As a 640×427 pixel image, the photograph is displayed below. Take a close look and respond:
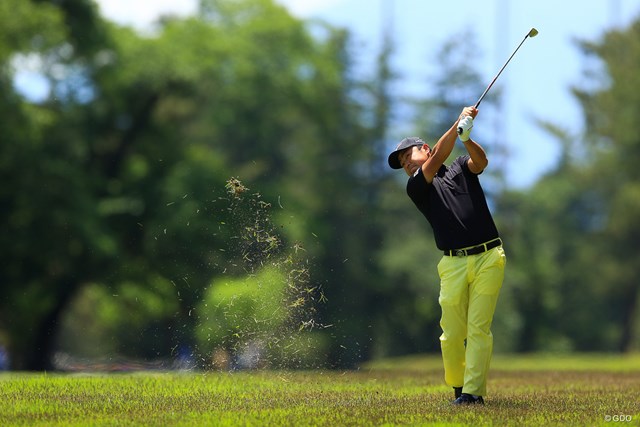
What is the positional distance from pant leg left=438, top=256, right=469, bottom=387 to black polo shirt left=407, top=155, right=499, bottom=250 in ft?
0.71

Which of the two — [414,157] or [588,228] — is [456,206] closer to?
[414,157]

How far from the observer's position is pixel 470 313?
11.1 metres

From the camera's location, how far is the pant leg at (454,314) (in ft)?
36.6

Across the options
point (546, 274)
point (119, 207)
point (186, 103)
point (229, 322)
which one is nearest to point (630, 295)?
Result: point (546, 274)

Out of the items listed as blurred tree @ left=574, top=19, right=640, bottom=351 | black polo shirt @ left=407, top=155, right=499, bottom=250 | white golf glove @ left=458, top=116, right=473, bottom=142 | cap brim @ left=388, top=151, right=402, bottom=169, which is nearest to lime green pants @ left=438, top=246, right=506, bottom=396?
black polo shirt @ left=407, top=155, right=499, bottom=250

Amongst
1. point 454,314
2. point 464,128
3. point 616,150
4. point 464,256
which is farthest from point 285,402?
point 616,150

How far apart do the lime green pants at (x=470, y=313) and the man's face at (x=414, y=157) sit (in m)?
0.94

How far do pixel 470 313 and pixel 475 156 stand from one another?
57.6 inches

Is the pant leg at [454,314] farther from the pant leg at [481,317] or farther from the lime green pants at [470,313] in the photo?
the pant leg at [481,317]

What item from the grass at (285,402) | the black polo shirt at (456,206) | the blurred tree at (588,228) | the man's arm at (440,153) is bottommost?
the grass at (285,402)

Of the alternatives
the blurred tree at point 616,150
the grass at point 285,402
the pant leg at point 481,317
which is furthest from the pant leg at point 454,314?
the blurred tree at point 616,150

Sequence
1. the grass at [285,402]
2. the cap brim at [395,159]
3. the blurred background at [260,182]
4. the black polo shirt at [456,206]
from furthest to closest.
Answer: the blurred background at [260,182] < the cap brim at [395,159] < the black polo shirt at [456,206] < the grass at [285,402]

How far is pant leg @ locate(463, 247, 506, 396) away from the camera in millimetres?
10930

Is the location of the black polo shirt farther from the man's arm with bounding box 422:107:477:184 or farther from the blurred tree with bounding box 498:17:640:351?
the blurred tree with bounding box 498:17:640:351
